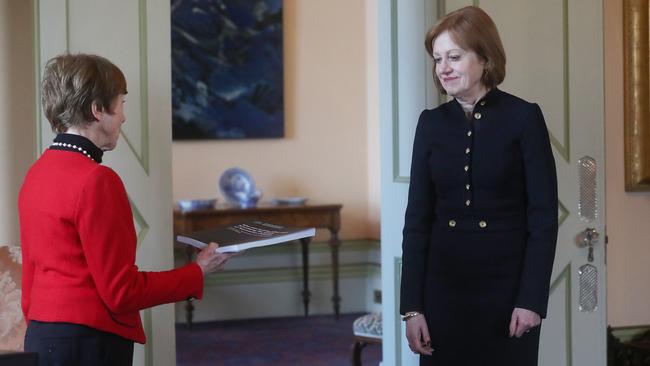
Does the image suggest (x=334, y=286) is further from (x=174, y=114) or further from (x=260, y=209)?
(x=174, y=114)

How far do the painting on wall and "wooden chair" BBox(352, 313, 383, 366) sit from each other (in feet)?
8.58

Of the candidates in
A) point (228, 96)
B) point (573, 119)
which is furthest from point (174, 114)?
point (573, 119)

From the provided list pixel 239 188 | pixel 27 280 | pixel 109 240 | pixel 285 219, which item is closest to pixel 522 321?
pixel 109 240

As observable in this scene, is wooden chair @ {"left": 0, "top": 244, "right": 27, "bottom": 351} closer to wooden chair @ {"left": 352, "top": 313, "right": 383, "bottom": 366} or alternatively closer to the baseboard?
wooden chair @ {"left": 352, "top": 313, "right": 383, "bottom": 366}

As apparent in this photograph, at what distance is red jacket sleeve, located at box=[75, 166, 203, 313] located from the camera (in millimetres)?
1994

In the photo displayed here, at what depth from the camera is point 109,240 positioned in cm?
200

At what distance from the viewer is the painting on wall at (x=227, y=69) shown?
6715 millimetres

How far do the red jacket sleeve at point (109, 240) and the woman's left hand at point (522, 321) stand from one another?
35.5 inches

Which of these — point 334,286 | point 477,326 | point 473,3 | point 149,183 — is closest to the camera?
point 477,326

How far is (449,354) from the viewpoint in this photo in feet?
7.82

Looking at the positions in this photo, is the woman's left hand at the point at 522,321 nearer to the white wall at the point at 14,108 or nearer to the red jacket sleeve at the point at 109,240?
the red jacket sleeve at the point at 109,240

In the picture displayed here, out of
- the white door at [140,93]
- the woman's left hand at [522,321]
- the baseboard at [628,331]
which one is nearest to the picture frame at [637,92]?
the baseboard at [628,331]

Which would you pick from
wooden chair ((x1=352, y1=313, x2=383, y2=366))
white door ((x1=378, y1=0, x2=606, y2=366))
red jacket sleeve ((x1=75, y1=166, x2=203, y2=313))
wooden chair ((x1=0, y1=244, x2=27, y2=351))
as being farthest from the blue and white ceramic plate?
red jacket sleeve ((x1=75, y1=166, x2=203, y2=313))

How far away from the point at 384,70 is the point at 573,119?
0.76 meters
